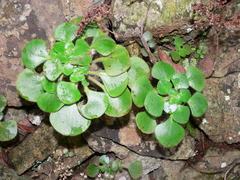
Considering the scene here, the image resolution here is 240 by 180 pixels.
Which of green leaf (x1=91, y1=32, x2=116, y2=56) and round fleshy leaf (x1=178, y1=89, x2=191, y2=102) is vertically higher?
green leaf (x1=91, y1=32, x2=116, y2=56)

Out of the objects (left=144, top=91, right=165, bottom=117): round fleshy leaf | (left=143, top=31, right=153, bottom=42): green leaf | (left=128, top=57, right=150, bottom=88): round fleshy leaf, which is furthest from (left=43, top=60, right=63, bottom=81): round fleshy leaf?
(left=143, top=31, right=153, bottom=42): green leaf

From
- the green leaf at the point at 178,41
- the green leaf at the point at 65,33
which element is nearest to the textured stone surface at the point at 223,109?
the green leaf at the point at 178,41

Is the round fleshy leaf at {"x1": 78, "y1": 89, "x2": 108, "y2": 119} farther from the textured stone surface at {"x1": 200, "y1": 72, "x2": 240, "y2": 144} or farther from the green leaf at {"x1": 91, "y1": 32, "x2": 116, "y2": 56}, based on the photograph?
the textured stone surface at {"x1": 200, "y1": 72, "x2": 240, "y2": 144}

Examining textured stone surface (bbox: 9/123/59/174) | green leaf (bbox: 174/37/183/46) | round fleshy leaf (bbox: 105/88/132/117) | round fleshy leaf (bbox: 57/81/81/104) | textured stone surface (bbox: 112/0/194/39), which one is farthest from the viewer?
textured stone surface (bbox: 9/123/59/174)

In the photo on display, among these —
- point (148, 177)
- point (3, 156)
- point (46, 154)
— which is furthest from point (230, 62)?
point (3, 156)

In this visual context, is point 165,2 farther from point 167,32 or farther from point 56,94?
point 56,94

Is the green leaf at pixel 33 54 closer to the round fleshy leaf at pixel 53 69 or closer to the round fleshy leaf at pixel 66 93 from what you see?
the round fleshy leaf at pixel 53 69
